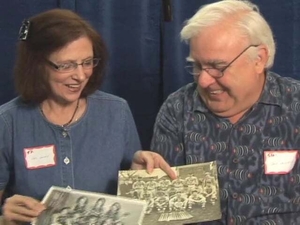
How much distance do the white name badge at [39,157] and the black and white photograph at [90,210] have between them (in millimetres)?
314

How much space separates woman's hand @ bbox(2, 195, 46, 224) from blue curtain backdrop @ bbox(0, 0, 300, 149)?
0.91m

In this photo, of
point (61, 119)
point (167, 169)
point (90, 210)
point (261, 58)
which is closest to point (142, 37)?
point (61, 119)

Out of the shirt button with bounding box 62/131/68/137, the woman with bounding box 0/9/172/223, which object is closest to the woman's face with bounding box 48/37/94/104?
the woman with bounding box 0/9/172/223

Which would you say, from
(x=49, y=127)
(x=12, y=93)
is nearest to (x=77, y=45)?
(x=49, y=127)

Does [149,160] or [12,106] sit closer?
[149,160]

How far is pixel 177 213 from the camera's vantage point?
5.14 feet

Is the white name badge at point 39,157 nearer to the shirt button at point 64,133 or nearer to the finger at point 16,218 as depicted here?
the shirt button at point 64,133

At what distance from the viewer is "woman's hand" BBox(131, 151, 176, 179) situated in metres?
1.58

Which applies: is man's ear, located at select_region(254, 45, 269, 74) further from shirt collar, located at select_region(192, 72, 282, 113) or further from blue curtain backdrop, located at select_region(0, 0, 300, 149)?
blue curtain backdrop, located at select_region(0, 0, 300, 149)

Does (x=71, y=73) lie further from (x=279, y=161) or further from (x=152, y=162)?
(x=279, y=161)

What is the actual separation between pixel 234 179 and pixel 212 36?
437 millimetres

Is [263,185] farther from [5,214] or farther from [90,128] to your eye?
[5,214]

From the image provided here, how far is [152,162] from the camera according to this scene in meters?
1.60

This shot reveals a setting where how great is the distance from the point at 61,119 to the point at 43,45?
0.26 m
